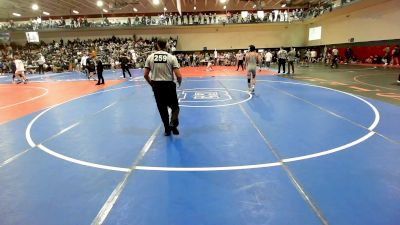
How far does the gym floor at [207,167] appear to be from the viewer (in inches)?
122

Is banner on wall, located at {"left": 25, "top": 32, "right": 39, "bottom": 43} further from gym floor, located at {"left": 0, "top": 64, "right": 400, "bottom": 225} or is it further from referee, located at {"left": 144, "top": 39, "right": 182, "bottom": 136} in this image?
referee, located at {"left": 144, "top": 39, "right": 182, "bottom": 136}

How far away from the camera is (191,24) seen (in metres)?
36.3

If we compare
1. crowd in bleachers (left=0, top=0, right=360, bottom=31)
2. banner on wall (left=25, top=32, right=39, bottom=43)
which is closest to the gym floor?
crowd in bleachers (left=0, top=0, right=360, bottom=31)

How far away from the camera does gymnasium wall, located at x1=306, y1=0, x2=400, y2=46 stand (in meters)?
23.6

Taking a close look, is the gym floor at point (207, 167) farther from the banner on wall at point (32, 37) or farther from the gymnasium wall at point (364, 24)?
the banner on wall at point (32, 37)

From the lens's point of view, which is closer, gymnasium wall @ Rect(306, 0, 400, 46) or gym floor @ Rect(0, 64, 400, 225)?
gym floor @ Rect(0, 64, 400, 225)

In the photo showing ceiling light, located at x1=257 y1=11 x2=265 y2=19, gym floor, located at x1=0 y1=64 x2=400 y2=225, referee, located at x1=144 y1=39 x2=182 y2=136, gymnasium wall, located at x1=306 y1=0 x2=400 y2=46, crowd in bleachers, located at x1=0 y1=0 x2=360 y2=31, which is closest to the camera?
gym floor, located at x1=0 y1=64 x2=400 y2=225

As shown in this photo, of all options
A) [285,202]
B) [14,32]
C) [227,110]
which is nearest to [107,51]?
[14,32]

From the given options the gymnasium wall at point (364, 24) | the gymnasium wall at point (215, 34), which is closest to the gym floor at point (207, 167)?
the gymnasium wall at point (364, 24)

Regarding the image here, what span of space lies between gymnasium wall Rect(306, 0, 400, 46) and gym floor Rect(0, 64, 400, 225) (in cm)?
1983

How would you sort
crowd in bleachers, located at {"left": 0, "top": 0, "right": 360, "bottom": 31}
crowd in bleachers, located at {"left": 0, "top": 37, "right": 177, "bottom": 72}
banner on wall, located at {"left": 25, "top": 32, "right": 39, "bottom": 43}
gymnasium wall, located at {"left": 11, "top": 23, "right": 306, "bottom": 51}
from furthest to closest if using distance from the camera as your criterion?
gymnasium wall, located at {"left": 11, "top": 23, "right": 306, "bottom": 51} < crowd in bleachers, located at {"left": 0, "top": 0, "right": 360, "bottom": 31} < banner on wall, located at {"left": 25, "top": 32, "right": 39, "bottom": 43} < crowd in bleachers, located at {"left": 0, "top": 37, "right": 177, "bottom": 72}

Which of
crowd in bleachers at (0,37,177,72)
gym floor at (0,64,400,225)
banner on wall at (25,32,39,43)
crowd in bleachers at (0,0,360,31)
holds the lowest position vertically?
gym floor at (0,64,400,225)

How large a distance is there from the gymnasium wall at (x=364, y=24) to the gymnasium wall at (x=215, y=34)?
4.79 m

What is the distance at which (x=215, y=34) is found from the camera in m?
39.0
